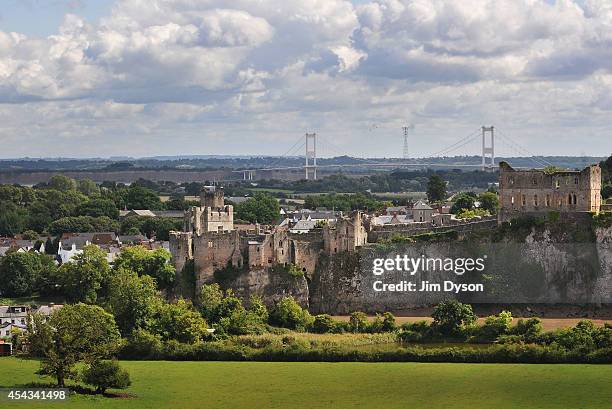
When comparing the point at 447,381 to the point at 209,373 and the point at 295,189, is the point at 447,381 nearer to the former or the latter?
the point at 209,373

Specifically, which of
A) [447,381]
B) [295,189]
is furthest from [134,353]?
[295,189]

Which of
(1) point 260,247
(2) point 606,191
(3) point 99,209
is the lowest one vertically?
(1) point 260,247

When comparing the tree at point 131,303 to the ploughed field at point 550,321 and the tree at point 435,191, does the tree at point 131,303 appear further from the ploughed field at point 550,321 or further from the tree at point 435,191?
the tree at point 435,191

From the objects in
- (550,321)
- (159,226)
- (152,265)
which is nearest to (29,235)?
(159,226)

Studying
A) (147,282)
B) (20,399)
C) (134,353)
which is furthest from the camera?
(147,282)

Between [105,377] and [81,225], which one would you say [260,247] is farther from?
[81,225]
